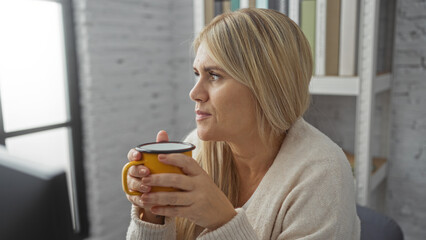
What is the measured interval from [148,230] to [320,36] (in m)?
1.08

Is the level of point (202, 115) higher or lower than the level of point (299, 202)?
higher

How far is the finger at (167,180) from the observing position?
70 cm

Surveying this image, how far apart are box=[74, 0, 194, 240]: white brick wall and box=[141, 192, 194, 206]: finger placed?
1.73 m

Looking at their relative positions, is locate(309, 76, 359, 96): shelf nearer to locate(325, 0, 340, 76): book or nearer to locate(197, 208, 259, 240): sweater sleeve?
locate(325, 0, 340, 76): book

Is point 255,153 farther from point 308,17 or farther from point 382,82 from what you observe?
point 382,82

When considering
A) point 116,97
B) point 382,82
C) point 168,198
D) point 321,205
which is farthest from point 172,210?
point 116,97

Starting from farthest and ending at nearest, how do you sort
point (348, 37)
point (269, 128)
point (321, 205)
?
point (348, 37) < point (269, 128) < point (321, 205)

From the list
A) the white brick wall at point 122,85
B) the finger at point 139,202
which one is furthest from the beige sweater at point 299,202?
the white brick wall at point 122,85

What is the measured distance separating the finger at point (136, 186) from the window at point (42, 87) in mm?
1529

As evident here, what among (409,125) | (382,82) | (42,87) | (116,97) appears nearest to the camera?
(382,82)

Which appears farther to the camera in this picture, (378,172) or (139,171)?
(378,172)

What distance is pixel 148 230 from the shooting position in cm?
92

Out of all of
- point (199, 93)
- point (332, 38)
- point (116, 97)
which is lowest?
point (116, 97)

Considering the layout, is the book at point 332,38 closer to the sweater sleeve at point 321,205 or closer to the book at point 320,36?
the book at point 320,36
